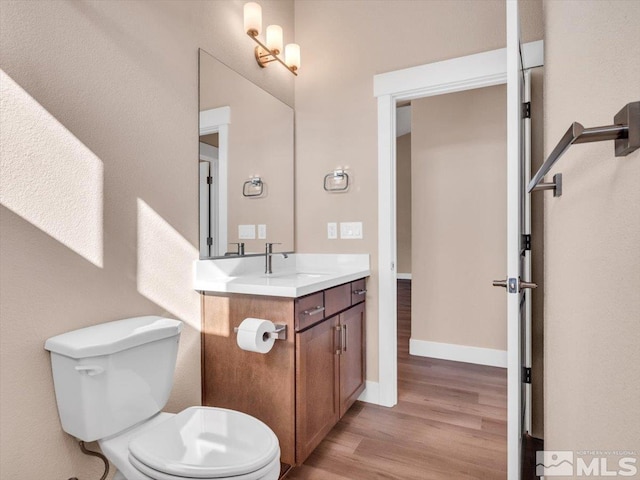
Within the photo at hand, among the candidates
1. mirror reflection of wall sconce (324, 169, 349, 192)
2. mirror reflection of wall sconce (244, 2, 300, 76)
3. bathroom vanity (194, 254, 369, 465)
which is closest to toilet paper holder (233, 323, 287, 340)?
bathroom vanity (194, 254, 369, 465)

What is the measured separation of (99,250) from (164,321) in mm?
363

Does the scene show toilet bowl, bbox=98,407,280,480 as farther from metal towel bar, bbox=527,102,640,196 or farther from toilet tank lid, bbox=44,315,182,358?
metal towel bar, bbox=527,102,640,196

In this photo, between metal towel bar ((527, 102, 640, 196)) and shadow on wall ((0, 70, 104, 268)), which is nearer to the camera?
metal towel bar ((527, 102, 640, 196))

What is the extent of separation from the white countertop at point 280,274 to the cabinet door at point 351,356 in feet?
0.77

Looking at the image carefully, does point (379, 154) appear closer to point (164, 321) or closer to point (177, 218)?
point (177, 218)

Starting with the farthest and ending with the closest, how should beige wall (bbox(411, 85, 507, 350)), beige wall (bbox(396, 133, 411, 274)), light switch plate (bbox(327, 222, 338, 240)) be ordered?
beige wall (bbox(396, 133, 411, 274)), beige wall (bbox(411, 85, 507, 350)), light switch plate (bbox(327, 222, 338, 240))

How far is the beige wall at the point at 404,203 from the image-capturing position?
759 centimetres

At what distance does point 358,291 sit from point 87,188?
1.53 meters

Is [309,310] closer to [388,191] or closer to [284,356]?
[284,356]

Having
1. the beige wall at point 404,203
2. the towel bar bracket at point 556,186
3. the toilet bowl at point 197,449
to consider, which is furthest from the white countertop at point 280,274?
the beige wall at point 404,203

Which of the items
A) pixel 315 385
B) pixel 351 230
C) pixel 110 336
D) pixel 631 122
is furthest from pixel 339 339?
pixel 631 122

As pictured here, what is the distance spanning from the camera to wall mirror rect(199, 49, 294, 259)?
1.94 m

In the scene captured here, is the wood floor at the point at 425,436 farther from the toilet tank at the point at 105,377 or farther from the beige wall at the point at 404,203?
A: the beige wall at the point at 404,203

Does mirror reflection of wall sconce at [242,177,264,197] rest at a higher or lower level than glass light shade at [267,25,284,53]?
lower
